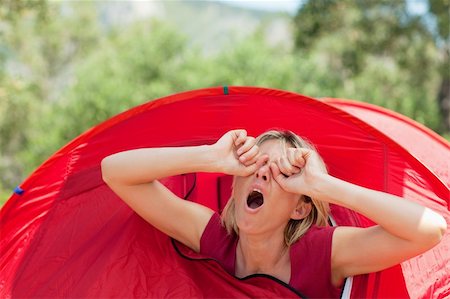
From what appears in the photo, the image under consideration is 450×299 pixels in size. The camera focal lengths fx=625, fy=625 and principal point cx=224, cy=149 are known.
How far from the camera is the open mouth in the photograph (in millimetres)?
1795

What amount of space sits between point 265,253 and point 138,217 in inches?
18.2

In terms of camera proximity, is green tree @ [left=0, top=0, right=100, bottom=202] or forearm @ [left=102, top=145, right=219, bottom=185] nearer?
forearm @ [left=102, top=145, right=219, bottom=185]

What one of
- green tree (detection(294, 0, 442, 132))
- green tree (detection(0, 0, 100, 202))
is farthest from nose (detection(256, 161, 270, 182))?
green tree (detection(0, 0, 100, 202))

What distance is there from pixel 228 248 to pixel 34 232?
644mm

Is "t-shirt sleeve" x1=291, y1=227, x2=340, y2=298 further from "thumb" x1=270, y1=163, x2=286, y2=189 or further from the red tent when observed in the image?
"thumb" x1=270, y1=163, x2=286, y2=189

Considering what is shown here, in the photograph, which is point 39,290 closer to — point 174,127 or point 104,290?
point 104,290

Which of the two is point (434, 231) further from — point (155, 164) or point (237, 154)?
point (155, 164)

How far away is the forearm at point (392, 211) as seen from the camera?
1549mm

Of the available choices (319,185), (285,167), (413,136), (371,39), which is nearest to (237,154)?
(285,167)

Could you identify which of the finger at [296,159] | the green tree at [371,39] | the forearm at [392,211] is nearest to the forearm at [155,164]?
the finger at [296,159]

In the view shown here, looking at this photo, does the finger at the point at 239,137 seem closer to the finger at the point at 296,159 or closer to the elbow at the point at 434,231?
the finger at the point at 296,159

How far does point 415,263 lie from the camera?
77.2 inches

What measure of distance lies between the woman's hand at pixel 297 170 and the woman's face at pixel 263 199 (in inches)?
1.1

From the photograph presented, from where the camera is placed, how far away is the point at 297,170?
→ 1723mm
